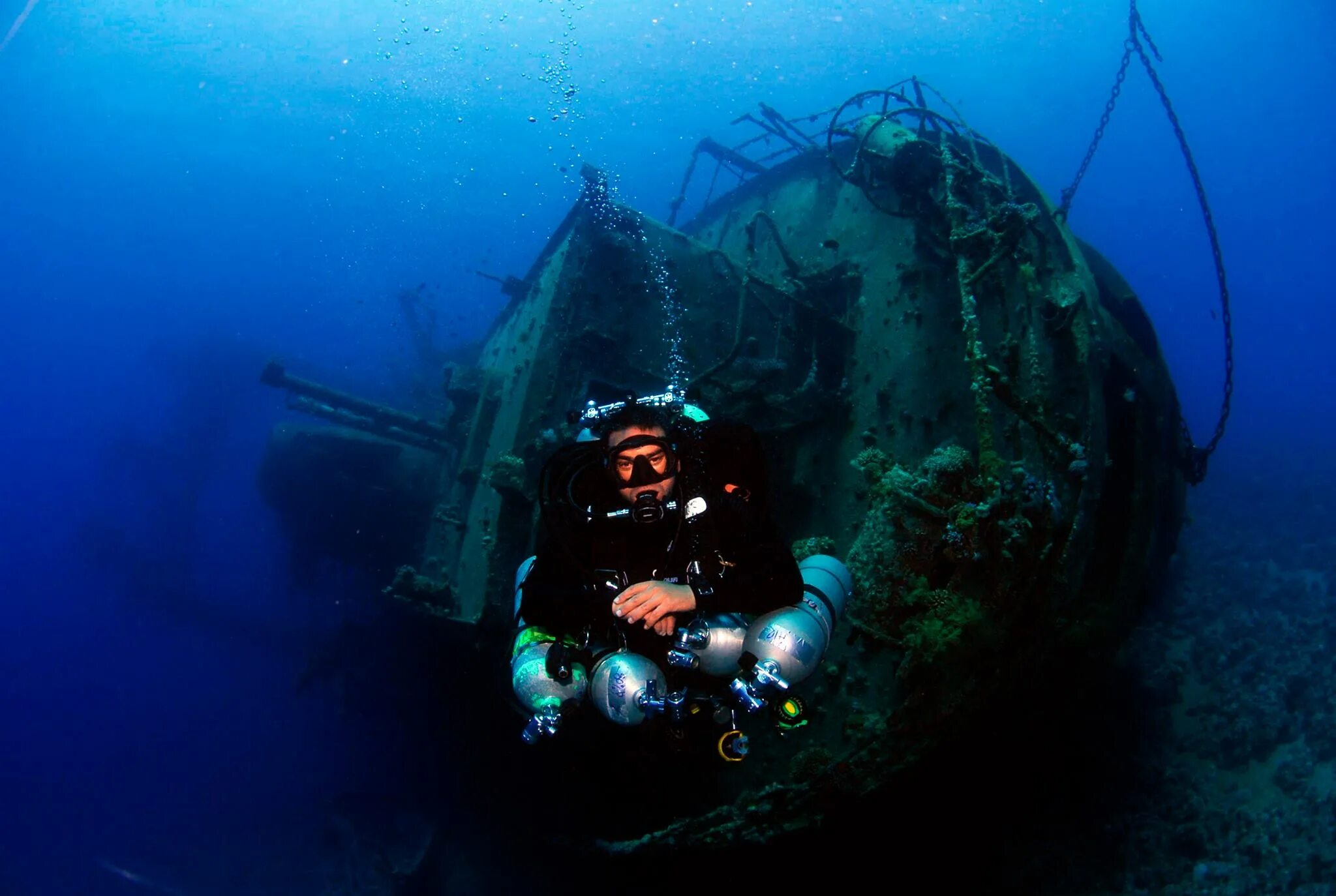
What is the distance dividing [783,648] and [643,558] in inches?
30.4

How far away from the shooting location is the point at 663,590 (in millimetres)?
2598

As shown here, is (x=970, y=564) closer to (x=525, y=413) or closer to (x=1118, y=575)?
(x=1118, y=575)

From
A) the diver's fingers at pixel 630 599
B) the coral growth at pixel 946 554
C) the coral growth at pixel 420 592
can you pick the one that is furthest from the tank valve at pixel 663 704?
the coral growth at pixel 420 592

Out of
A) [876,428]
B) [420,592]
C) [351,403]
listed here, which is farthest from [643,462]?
[351,403]

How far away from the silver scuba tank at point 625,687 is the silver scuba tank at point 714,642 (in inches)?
4.8

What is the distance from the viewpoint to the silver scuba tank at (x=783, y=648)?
8.17ft

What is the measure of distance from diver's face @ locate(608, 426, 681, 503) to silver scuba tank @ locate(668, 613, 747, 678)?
24.0 inches

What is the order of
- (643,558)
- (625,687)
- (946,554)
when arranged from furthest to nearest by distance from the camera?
(946,554) < (643,558) < (625,687)

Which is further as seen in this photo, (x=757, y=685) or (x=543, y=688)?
(x=543, y=688)

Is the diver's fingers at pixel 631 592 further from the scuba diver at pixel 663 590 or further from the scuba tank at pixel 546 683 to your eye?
the scuba tank at pixel 546 683

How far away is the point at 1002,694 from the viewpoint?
12.8ft

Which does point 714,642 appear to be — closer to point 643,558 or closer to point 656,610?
point 656,610

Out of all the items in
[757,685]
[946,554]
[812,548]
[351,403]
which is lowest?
[351,403]

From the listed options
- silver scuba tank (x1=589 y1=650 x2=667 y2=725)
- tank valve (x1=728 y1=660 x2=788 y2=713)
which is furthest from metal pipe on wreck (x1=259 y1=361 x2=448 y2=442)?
tank valve (x1=728 y1=660 x2=788 y2=713)
